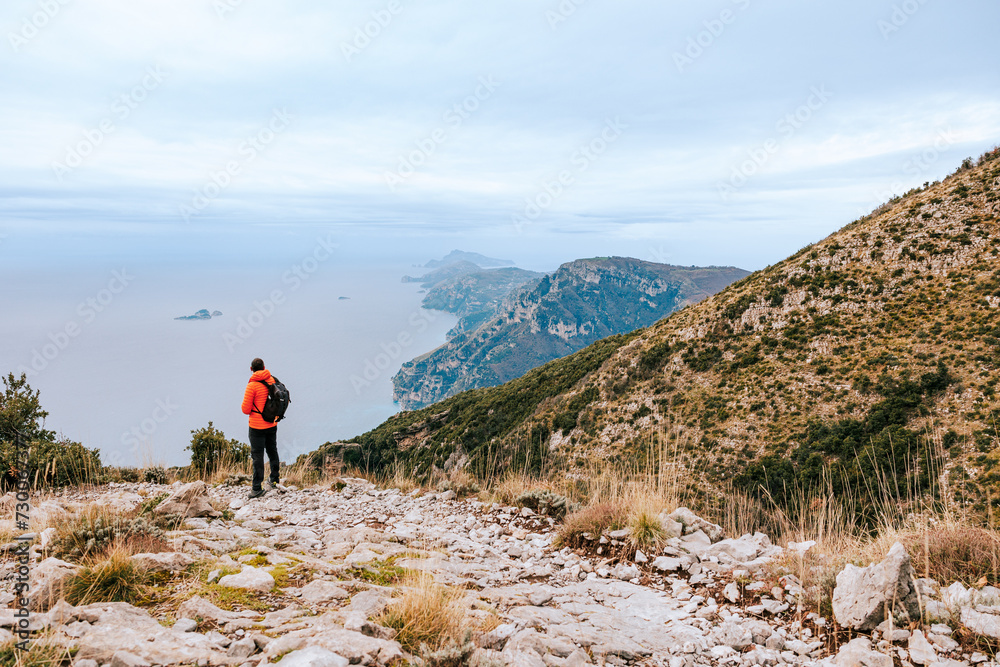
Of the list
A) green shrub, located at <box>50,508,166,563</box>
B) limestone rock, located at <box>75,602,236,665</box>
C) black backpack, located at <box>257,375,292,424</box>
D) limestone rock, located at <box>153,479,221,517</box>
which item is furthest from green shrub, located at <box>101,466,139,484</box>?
limestone rock, located at <box>75,602,236,665</box>

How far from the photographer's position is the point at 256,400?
8367 mm

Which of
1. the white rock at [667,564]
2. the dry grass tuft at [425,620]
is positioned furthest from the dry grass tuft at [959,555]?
the dry grass tuft at [425,620]

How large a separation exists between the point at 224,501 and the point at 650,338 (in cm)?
4407

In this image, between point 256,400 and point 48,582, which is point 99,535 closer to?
point 48,582

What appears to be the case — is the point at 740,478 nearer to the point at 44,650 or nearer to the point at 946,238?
the point at 946,238

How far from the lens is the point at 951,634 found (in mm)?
2988

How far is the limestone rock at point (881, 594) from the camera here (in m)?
3.15

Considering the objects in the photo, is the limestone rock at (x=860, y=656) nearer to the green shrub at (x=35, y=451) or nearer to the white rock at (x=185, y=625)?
the white rock at (x=185, y=625)

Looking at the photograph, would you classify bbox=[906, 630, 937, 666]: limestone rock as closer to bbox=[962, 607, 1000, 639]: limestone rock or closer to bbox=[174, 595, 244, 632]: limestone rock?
bbox=[962, 607, 1000, 639]: limestone rock

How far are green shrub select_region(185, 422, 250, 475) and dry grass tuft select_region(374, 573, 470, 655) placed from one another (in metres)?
9.35

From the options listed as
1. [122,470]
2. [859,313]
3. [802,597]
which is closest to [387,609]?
[802,597]

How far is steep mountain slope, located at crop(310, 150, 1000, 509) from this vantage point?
79.0 feet

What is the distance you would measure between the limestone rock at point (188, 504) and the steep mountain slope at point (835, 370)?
13.2 meters

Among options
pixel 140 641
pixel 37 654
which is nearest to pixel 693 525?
pixel 140 641
